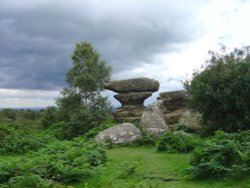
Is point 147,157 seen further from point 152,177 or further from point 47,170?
point 47,170

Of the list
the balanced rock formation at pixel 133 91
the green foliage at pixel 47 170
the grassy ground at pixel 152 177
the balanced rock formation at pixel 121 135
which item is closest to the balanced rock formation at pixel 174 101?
the balanced rock formation at pixel 133 91

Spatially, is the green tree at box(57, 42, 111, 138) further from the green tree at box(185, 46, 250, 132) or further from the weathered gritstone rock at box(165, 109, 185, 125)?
the green tree at box(185, 46, 250, 132)

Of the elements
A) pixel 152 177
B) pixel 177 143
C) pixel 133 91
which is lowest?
pixel 152 177

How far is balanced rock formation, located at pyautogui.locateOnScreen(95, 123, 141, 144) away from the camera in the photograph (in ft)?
60.0

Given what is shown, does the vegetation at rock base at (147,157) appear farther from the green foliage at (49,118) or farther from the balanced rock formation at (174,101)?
the green foliage at (49,118)

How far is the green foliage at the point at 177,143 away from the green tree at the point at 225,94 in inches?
141

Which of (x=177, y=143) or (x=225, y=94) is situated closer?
(x=177, y=143)

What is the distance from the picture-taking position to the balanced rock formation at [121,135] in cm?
1830

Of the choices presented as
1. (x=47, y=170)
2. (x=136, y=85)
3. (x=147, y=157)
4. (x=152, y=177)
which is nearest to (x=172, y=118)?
(x=136, y=85)

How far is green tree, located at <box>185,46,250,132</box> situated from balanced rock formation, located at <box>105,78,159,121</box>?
8982 mm

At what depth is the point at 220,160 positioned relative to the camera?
31.0 ft

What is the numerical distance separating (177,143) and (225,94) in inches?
180

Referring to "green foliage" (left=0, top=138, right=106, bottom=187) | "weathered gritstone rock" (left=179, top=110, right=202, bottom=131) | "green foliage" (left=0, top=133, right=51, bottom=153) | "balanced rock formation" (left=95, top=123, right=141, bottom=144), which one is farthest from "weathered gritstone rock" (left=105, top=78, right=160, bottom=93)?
"green foliage" (left=0, top=138, right=106, bottom=187)

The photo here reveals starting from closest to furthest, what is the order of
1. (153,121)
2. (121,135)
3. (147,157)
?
1. (147,157)
2. (121,135)
3. (153,121)
